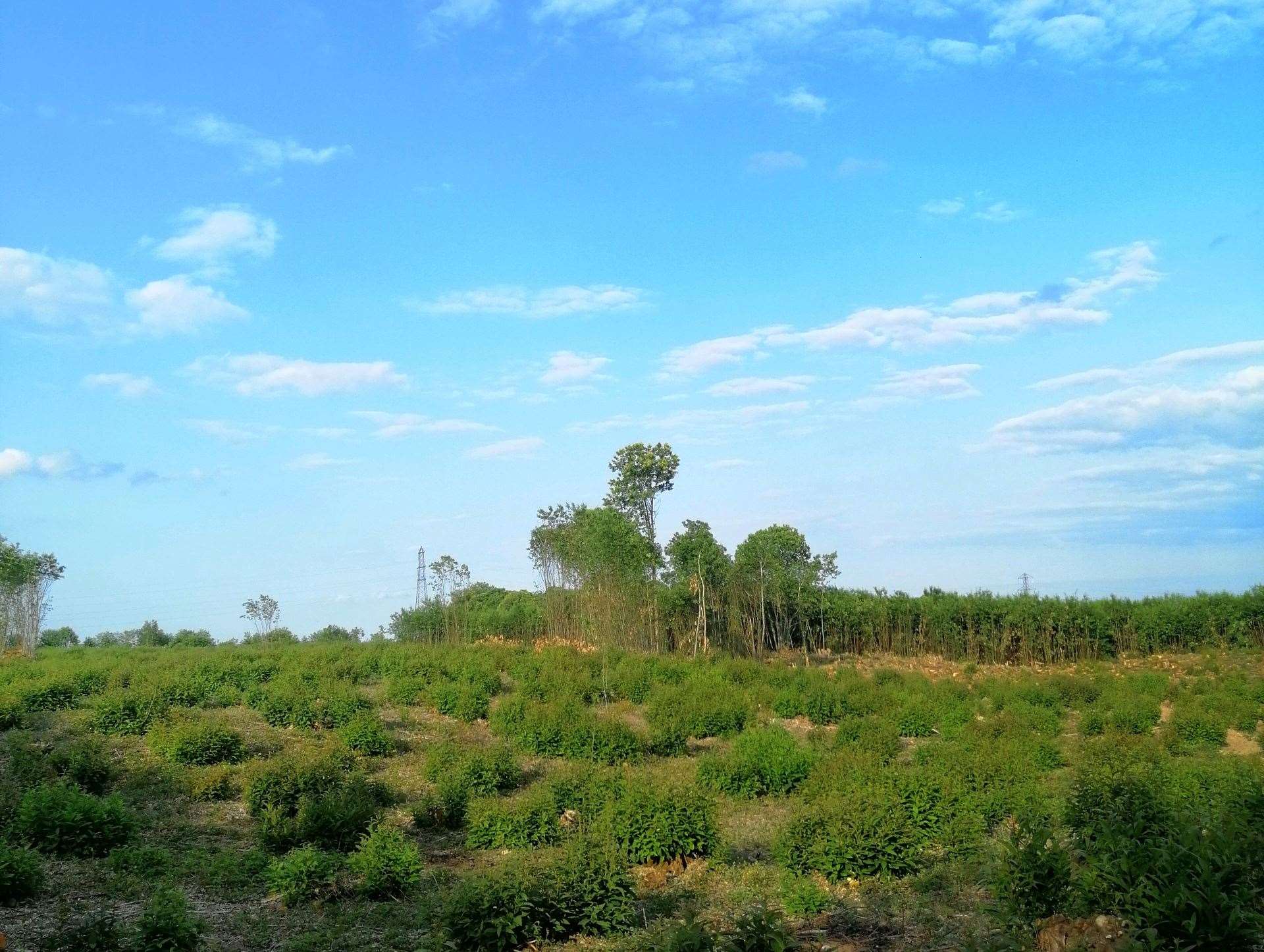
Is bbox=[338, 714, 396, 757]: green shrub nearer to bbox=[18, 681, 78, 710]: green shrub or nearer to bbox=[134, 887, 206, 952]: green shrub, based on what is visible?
bbox=[18, 681, 78, 710]: green shrub

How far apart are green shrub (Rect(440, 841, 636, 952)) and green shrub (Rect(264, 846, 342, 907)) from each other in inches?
77.7

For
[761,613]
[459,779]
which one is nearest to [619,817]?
[459,779]

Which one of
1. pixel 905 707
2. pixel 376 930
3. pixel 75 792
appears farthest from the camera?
pixel 905 707

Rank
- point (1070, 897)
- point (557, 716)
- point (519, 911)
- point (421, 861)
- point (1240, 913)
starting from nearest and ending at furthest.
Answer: point (1240, 913) < point (1070, 897) < point (519, 911) < point (421, 861) < point (557, 716)

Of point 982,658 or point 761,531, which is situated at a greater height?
point 761,531

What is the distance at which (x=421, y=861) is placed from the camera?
9891 millimetres

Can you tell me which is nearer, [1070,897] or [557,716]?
[1070,897]

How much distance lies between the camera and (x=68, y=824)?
10.2 meters

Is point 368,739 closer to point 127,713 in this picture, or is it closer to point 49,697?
point 127,713

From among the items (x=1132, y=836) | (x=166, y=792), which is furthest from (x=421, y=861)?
(x=1132, y=836)

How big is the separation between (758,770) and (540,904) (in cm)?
634

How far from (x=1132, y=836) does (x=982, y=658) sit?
28.4 meters

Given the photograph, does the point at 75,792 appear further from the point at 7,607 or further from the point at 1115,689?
the point at 7,607

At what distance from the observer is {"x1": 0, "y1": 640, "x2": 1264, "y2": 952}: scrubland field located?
6.73 m
